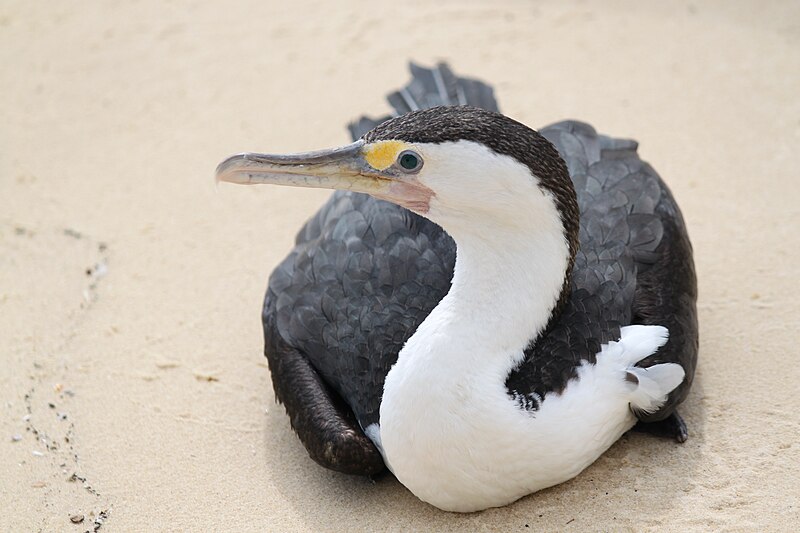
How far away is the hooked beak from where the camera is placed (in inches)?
155

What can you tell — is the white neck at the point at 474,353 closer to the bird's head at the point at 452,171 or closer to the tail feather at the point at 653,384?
the bird's head at the point at 452,171

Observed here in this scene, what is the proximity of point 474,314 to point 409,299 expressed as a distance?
52cm

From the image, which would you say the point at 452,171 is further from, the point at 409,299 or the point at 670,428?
the point at 670,428

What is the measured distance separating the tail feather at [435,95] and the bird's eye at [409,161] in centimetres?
179

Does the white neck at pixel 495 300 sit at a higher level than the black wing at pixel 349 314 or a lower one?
higher

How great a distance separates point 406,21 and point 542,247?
4.42 m

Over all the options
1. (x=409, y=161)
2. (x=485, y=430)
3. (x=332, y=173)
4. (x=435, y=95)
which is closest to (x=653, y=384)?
(x=485, y=430)

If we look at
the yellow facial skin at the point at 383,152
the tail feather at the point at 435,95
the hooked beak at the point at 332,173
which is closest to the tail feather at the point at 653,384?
the hooked beak at the point at 332,173

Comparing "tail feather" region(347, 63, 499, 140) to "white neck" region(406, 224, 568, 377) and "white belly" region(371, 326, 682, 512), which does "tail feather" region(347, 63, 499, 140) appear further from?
"white belly" region(371, 326, 682, 512)

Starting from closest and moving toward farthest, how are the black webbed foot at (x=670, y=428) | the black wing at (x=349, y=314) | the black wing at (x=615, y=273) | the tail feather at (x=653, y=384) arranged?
1. the black wing at (x=615, y=273)
2. the tail feather at (x=653, y=384)
3. the black wing at (x=349, y=314)
4. the black webbed foot at (x=670, y=428)

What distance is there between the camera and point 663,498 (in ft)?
14.0

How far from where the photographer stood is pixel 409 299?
4.48 metres

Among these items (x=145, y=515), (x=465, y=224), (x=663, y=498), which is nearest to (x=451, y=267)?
(x=465, y=224)

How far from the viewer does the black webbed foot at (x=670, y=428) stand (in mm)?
4547
